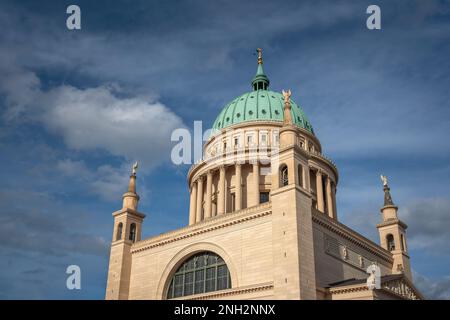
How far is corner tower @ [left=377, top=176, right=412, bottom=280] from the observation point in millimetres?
44781

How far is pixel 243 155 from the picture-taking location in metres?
53.3

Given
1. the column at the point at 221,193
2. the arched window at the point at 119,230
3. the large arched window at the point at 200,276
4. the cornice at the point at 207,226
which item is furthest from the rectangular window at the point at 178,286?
the column at the point at 221,193

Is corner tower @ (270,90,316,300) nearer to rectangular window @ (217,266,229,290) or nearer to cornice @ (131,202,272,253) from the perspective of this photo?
cornice @ (131,202,272,253)

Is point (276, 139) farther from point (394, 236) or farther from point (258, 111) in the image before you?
point (394, 236)

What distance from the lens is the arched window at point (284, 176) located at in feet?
115

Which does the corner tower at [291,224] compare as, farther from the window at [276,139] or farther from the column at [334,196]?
the column at [334,196]

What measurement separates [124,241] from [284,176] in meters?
17.2

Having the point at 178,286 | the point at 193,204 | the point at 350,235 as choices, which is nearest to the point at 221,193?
the point at 193,204

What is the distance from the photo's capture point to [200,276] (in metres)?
38.7

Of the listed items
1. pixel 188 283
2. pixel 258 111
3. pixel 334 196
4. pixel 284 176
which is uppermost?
pixel 258 111

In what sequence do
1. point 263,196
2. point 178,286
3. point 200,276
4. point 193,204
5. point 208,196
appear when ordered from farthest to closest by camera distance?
point 193,204 → point 208,196 → point 263,196 → point 178,286 → point 200,276
